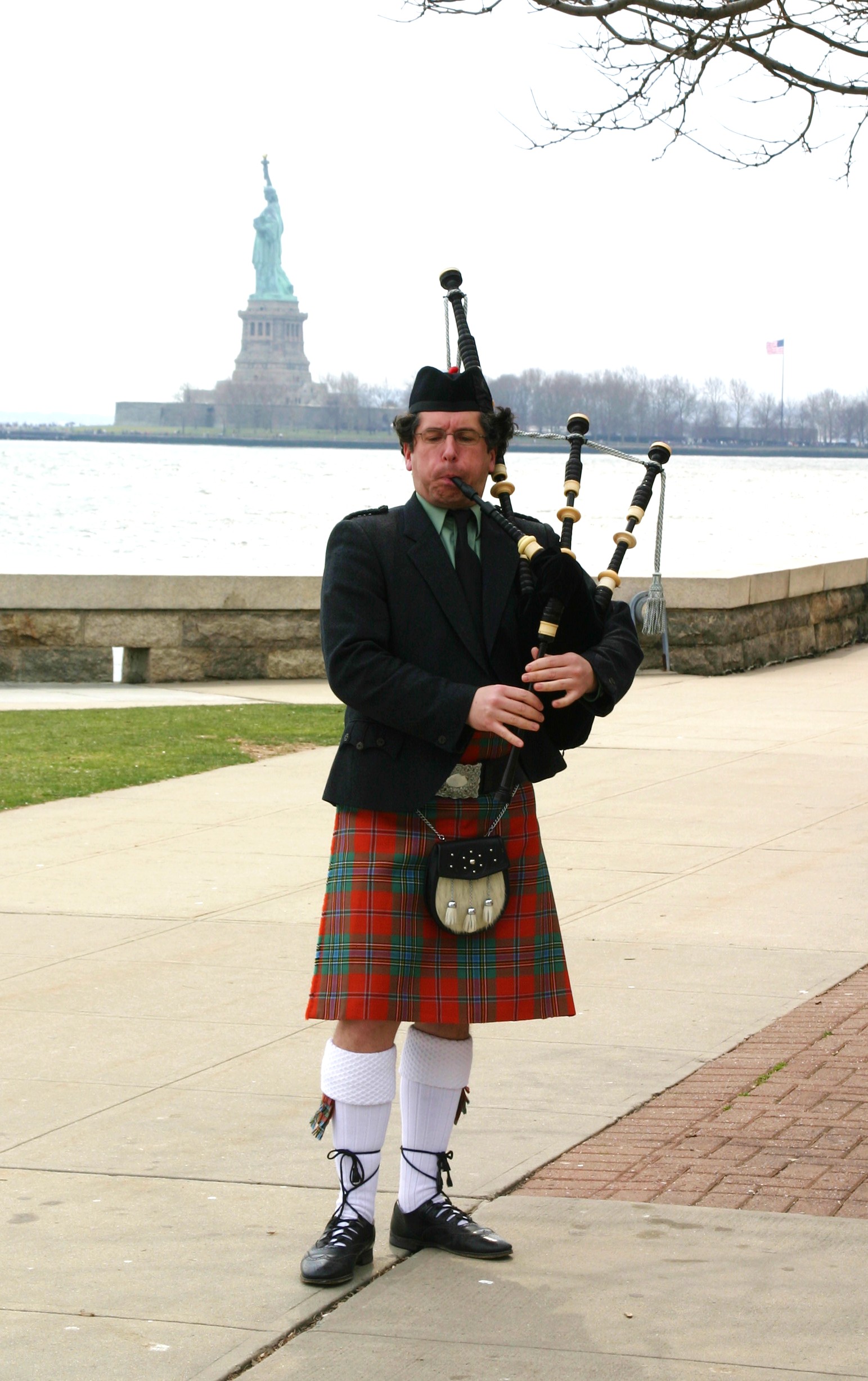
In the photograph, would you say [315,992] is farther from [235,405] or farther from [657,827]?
[235,405]

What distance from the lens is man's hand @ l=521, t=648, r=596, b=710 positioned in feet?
12.3

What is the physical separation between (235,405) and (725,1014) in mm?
186630

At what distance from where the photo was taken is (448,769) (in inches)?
152

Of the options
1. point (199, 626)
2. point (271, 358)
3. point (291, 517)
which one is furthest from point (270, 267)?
point (199, 626)

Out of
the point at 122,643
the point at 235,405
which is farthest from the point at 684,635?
the point at 235,405

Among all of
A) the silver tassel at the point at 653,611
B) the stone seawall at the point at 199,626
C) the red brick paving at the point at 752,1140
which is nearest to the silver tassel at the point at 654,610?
the silver tassel at the point at 653,611

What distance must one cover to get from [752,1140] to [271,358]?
195667mm

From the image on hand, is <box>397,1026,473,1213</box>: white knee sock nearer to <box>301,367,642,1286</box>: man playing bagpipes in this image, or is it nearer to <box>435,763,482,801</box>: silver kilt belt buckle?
<box>301,367,642,1286</box>: man playing bagpipes

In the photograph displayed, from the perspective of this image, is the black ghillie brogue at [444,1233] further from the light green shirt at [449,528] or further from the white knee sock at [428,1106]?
the light green shirt at [449,528]

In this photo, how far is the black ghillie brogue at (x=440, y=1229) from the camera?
3.86 m

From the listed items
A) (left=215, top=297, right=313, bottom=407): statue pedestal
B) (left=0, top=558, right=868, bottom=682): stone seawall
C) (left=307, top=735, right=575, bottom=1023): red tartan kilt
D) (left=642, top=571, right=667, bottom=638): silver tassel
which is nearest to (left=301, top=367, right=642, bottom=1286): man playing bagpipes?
(left=307, top=735, right=575, bottom=1023): red tartan kilt

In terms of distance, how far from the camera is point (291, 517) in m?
65.5

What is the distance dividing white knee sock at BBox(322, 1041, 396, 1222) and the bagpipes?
64 cm

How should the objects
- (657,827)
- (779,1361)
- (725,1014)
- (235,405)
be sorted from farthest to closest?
(235,405) < (657,827) < (725,1014) < (779,1361)
